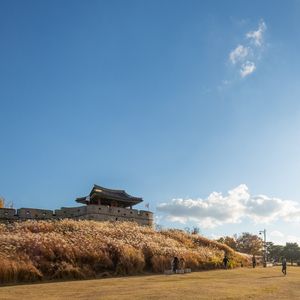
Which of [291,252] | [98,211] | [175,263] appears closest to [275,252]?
[291,252]

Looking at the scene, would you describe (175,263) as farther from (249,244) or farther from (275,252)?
(275,252)

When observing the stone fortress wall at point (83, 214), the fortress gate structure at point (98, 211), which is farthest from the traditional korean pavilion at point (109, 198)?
the stone fortress wall at point (83, 214)

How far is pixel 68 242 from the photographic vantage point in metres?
31.4

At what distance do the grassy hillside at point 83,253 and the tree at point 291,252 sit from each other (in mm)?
51992

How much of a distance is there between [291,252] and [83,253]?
72267mm

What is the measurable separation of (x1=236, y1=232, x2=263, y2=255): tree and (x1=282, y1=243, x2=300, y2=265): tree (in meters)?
6.55

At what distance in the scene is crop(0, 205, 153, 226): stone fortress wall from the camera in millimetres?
44062

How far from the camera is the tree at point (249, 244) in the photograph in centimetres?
8644

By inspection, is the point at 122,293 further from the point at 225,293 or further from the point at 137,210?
the point at 137,210

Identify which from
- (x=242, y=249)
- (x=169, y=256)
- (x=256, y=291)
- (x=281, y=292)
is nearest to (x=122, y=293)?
(x=256, y=291)

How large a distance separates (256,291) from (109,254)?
14221 mm

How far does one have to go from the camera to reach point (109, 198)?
54.8 metres

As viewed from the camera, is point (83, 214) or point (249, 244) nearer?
point (83, 214)

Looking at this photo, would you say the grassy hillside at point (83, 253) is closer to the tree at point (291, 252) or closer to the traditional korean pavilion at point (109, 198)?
the traditional korean pavilion at point (109, 198)
